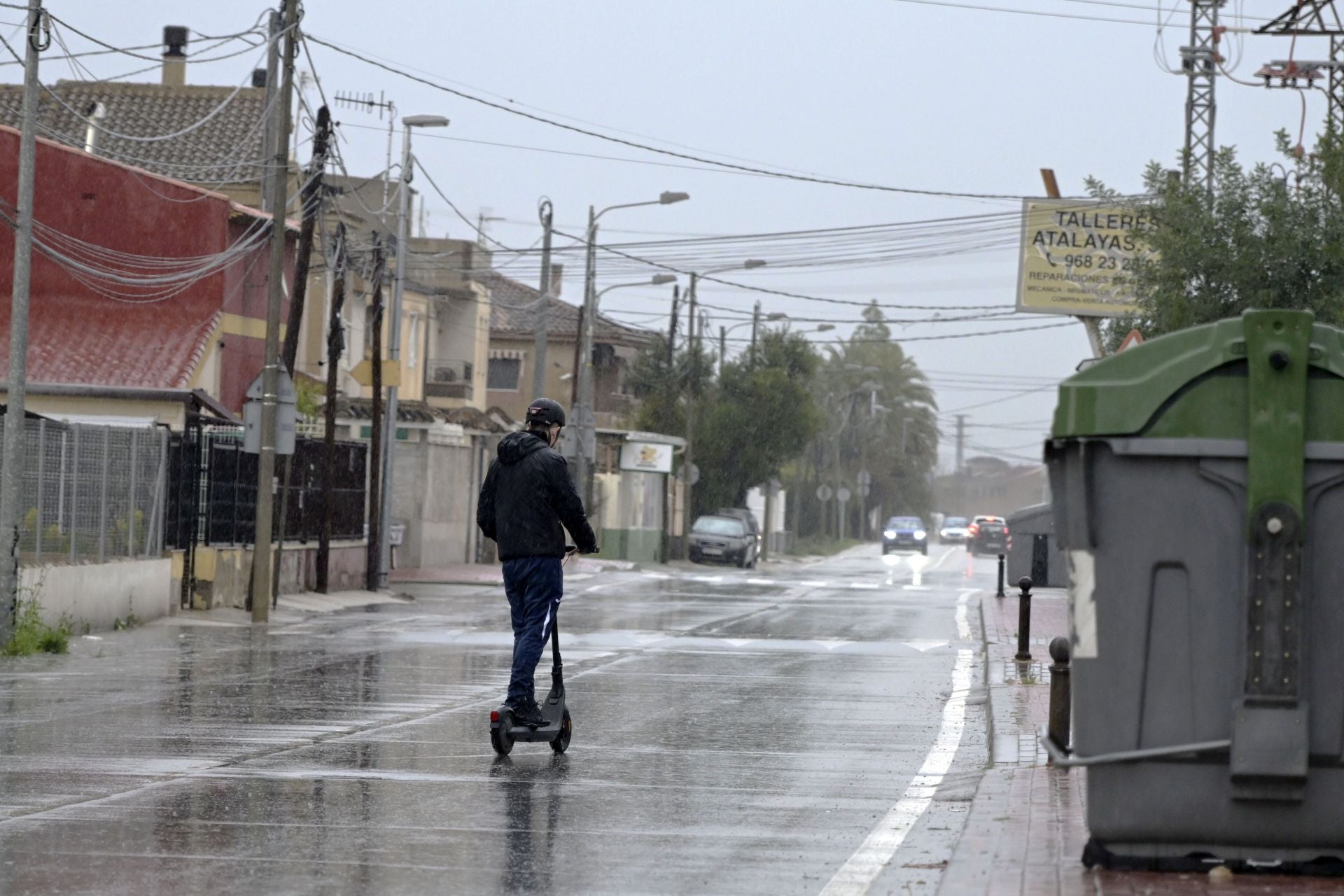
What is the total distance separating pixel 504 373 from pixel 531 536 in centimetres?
6271

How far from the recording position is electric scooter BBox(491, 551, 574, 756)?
35.9 feet

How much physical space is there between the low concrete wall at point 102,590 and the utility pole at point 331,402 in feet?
17.8

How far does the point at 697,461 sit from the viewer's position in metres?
66.8

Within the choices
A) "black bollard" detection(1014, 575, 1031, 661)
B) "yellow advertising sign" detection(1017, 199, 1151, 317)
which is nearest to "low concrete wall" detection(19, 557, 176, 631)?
"black bollard" detection(1014, 575, 1031, 661)

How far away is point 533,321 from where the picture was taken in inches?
2923

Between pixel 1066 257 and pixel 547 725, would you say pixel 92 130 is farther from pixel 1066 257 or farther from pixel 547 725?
pixel 547 725

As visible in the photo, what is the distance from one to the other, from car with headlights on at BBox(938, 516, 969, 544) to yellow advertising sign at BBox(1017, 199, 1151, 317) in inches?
2596

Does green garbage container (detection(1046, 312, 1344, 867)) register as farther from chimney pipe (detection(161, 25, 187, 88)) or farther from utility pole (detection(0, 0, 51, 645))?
chimney pipe (detection(161, 25, 187, 88))

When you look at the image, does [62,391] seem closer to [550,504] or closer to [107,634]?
[107,634]

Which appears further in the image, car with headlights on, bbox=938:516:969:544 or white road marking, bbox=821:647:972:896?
car with headlights on, bbox=938:516:969:544


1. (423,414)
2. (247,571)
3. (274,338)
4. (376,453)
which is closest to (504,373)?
(423,414)

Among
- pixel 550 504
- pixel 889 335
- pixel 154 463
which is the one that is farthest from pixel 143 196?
pixel 889 335

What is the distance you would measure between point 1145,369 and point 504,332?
66331 mm

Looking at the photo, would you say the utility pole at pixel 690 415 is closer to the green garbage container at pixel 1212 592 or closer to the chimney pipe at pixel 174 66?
the chimney pipe at pixel 174 66
